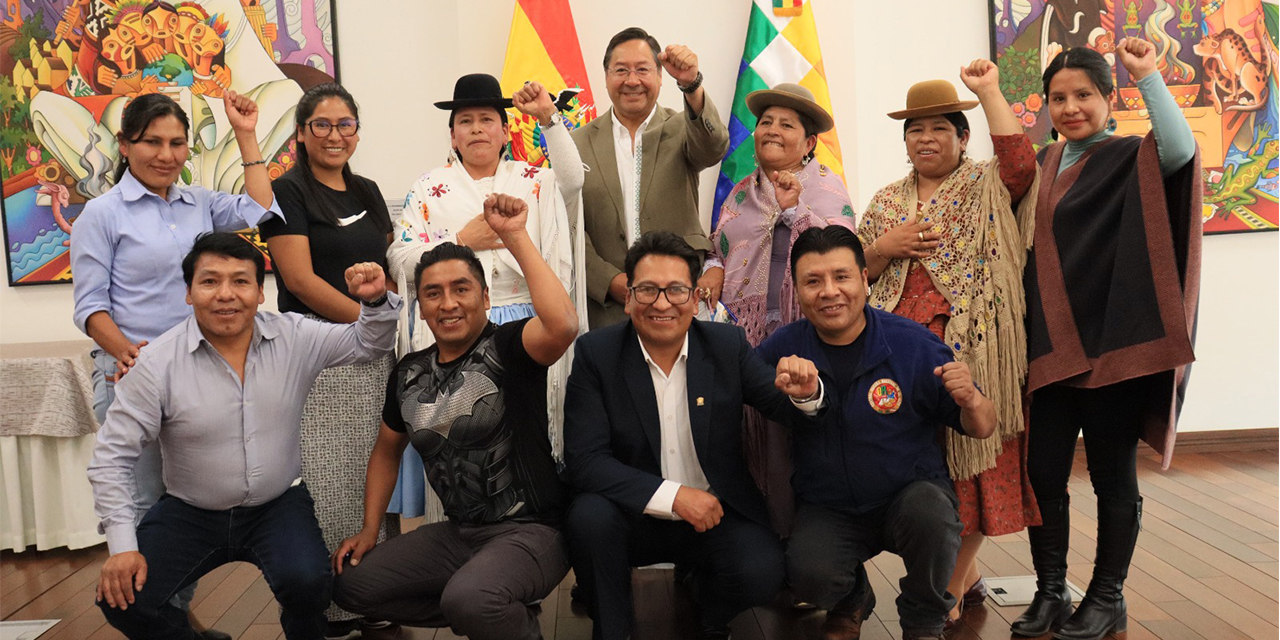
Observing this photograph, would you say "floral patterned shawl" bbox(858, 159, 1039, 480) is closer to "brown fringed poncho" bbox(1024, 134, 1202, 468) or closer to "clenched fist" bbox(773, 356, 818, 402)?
"brown fringed poncho" bbox(1024, 134, 1202, 468)

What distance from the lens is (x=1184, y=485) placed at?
4188 mm

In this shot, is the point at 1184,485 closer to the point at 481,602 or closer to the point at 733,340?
the point at 733,340

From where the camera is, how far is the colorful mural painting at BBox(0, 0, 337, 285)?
4355mm

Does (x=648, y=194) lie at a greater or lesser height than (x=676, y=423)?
greater

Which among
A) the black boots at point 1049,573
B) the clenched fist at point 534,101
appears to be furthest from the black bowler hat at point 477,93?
the black boots at point 1049,573

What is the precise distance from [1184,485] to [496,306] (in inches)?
127

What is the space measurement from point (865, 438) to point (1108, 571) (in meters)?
0.79

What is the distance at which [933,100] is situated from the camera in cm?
261

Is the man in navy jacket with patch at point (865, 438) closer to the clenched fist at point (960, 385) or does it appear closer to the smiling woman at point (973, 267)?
the clenched fist at point (960, 385)

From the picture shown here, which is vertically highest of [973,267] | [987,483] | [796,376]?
[973,267]

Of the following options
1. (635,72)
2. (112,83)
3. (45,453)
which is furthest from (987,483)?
(112,83)

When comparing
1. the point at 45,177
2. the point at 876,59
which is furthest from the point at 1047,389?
the point at 45,177

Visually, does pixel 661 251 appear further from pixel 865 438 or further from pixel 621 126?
pixel 621 126

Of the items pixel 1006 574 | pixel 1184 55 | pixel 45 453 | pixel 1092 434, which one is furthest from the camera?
pixel 1184 55
